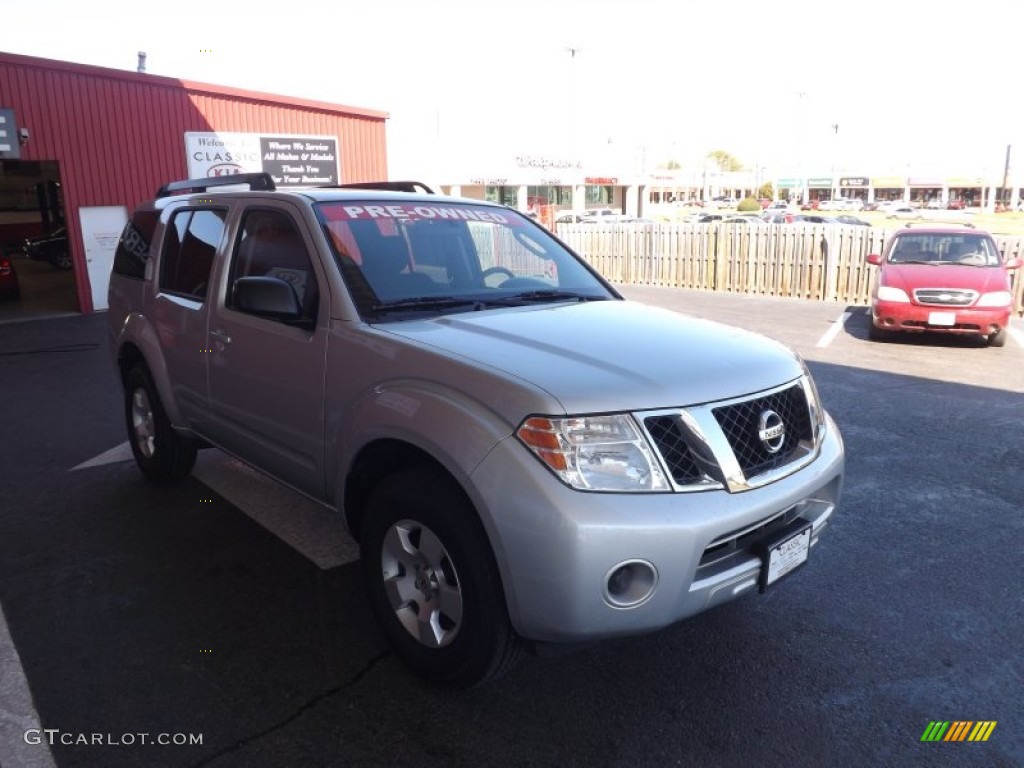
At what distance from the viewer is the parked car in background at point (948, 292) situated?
10141 mm

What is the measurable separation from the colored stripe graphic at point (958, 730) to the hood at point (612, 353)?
4.35 feet

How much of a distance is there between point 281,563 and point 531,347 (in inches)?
77.8

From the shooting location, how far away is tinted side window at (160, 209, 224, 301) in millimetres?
4324

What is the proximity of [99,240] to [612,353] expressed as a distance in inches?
585

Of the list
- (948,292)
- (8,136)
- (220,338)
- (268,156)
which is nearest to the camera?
(220,338)

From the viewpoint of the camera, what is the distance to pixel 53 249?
80.9 ft

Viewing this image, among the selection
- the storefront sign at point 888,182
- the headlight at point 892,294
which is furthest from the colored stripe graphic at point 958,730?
the storefront sign at point 888,182

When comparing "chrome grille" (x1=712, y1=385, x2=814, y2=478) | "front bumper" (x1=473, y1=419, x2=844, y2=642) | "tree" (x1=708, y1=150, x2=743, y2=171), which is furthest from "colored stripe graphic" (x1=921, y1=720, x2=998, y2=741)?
"tree" (x1=708, y1=150, x2=743, y2=171)

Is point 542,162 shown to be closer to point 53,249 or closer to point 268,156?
point 53,249

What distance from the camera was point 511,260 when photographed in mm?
4215

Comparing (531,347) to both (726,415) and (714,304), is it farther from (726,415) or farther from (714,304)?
(714,304)

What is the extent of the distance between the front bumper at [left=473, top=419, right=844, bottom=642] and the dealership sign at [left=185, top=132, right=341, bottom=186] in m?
14.9

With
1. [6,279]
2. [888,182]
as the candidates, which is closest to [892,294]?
[6,279]

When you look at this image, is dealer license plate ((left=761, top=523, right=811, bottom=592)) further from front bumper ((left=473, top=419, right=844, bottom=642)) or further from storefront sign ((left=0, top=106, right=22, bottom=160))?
storefront sign ((left=0, top=106, right=22, bottom=160))
